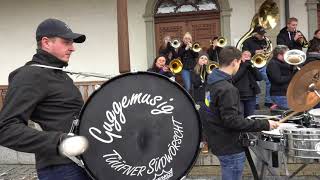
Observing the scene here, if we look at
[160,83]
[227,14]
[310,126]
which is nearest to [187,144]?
[160,83]

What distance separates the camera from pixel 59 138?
2.28m

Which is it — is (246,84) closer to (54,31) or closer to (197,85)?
(197,85)

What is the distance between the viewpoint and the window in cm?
1162

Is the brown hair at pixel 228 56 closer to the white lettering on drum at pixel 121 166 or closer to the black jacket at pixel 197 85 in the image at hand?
the white lettering on drum at pixel 121 166

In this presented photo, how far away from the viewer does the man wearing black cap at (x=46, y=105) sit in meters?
2.30

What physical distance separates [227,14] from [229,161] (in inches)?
297

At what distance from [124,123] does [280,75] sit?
4.80 meters

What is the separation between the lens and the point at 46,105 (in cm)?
250

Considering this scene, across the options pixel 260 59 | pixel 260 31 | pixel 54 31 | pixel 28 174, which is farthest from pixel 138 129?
pixel 260 31

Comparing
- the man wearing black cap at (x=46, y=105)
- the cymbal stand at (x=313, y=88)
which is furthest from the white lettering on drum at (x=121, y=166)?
the cymbal stand at (x=313, y=88)

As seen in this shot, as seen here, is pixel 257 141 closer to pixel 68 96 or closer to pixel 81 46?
pixel 68 96

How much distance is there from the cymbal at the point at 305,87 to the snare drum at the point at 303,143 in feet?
0.95

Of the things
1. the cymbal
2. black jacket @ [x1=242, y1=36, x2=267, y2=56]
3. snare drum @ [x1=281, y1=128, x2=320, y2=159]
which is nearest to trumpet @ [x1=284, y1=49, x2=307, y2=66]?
black jacket @ [x1=242, y1=36, x2=267, y2=56]

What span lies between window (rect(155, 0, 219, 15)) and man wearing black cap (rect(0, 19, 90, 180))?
9.21 metres
